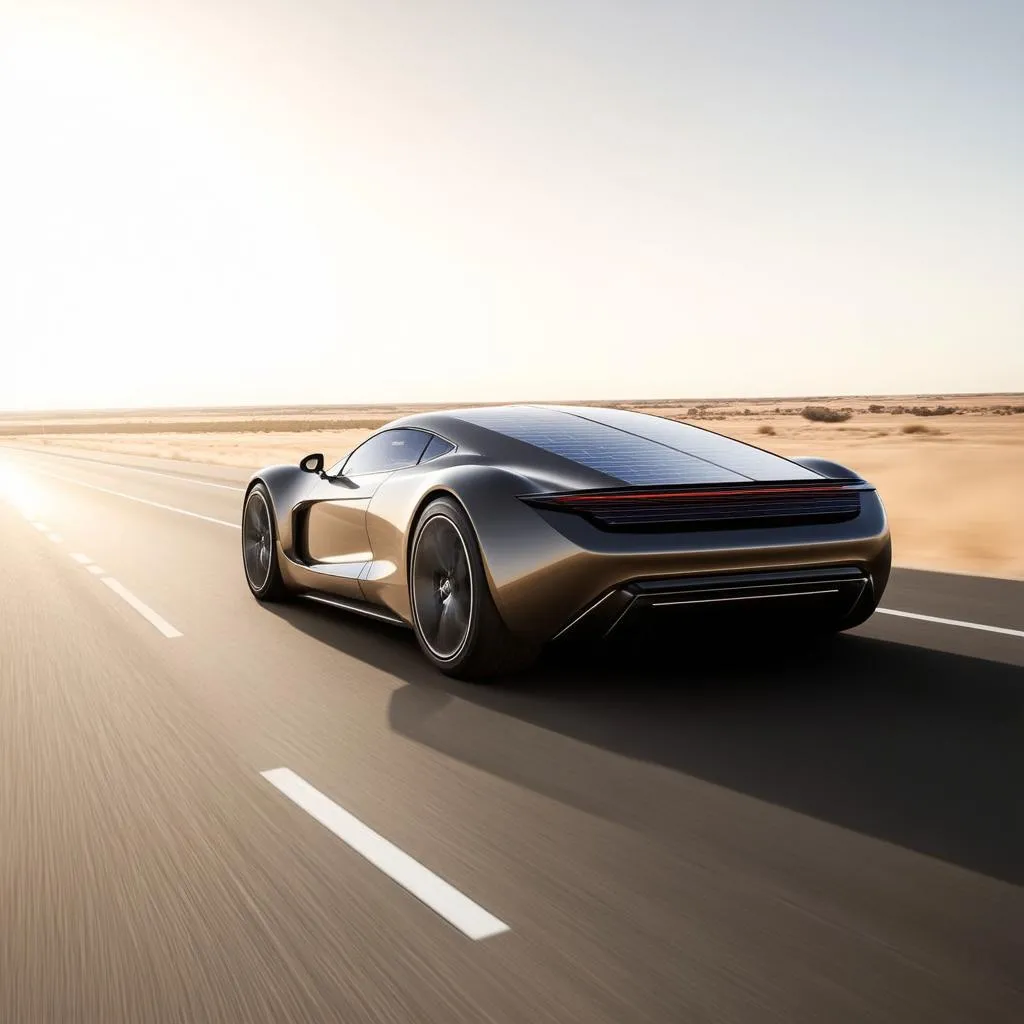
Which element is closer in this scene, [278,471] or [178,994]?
[178,994]

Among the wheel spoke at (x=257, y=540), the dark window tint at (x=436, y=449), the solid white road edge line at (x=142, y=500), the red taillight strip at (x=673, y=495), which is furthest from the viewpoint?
the solid white road edge line at (x=142, y=500)

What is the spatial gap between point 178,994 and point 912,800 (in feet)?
8.07

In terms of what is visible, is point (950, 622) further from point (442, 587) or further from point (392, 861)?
point (392, 861)

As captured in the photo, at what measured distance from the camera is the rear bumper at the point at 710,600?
500cm

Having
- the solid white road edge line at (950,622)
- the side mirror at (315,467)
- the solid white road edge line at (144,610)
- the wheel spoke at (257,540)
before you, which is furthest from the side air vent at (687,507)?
the wheel spoke at (257,540)

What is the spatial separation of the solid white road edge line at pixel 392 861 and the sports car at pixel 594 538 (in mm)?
1428

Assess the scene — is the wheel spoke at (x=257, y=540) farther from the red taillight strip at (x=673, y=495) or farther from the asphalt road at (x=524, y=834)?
the red taillight strip at (x=673, y=495)

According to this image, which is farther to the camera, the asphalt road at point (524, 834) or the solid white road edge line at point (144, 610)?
the solid white road edge line at point (144, 610)

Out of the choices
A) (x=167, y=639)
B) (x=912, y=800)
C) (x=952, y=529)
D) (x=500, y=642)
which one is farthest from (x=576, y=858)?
(x=952, y=529)

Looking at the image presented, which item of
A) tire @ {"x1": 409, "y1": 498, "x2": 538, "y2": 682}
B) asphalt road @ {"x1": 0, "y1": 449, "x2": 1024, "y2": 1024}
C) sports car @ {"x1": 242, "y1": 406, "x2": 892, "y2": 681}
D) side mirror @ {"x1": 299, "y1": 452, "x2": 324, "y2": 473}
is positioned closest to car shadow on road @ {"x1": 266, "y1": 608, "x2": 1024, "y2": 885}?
asphalt road @ {"x1": 0, "y1": 449, "x2": 1024, "y2": 1024}

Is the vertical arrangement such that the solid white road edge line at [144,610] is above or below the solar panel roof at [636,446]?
below

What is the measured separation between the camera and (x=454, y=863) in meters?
3.41

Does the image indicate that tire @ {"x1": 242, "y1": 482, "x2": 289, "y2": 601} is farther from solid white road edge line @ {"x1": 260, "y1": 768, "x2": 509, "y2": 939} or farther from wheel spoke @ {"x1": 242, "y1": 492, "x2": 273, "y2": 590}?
solid white road edge line @ {"x1": 260, "y1": 768, "x2": 509, "y2": 939}

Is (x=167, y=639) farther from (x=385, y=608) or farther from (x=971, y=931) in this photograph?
(x=971, y=931)
